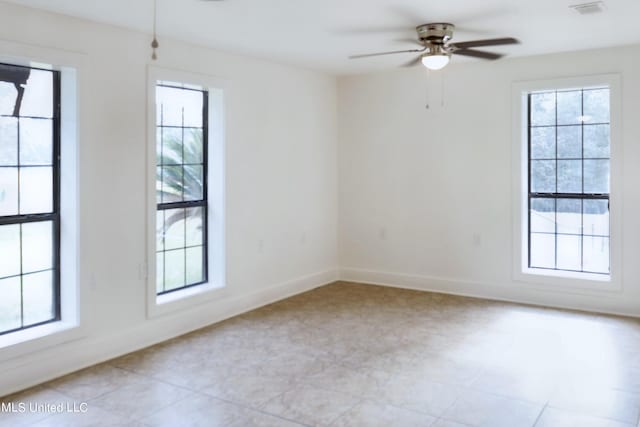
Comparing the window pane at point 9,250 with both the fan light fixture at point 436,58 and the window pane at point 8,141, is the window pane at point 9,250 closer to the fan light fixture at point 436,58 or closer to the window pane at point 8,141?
the window pane at point 8,141

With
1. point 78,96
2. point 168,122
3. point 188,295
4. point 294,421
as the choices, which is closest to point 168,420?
point 294,421

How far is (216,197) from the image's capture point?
5.27 metres

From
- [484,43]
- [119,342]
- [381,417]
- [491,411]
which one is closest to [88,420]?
[119,342]

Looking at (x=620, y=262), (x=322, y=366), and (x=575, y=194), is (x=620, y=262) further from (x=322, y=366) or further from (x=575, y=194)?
(x=322, y=366)

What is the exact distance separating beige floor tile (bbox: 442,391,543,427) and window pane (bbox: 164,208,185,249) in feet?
9.36

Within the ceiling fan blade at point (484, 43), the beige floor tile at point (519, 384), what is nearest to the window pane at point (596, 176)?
the ceiling fan blade at point (484, 43)

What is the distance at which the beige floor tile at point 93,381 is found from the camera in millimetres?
3541

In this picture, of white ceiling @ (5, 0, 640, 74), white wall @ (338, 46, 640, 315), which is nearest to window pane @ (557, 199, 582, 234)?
white wall @ (338, 46, 640, 315)

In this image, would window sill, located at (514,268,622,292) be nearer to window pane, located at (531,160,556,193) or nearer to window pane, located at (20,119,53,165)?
window pane, located at (531,160,556,193)

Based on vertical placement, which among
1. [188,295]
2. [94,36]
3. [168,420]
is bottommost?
[168,420]

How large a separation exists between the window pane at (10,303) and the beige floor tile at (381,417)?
7.80ft

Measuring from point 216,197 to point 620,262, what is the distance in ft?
13.1

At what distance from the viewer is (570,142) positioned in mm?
5633

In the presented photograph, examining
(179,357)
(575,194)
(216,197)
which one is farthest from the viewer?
(575,194)
